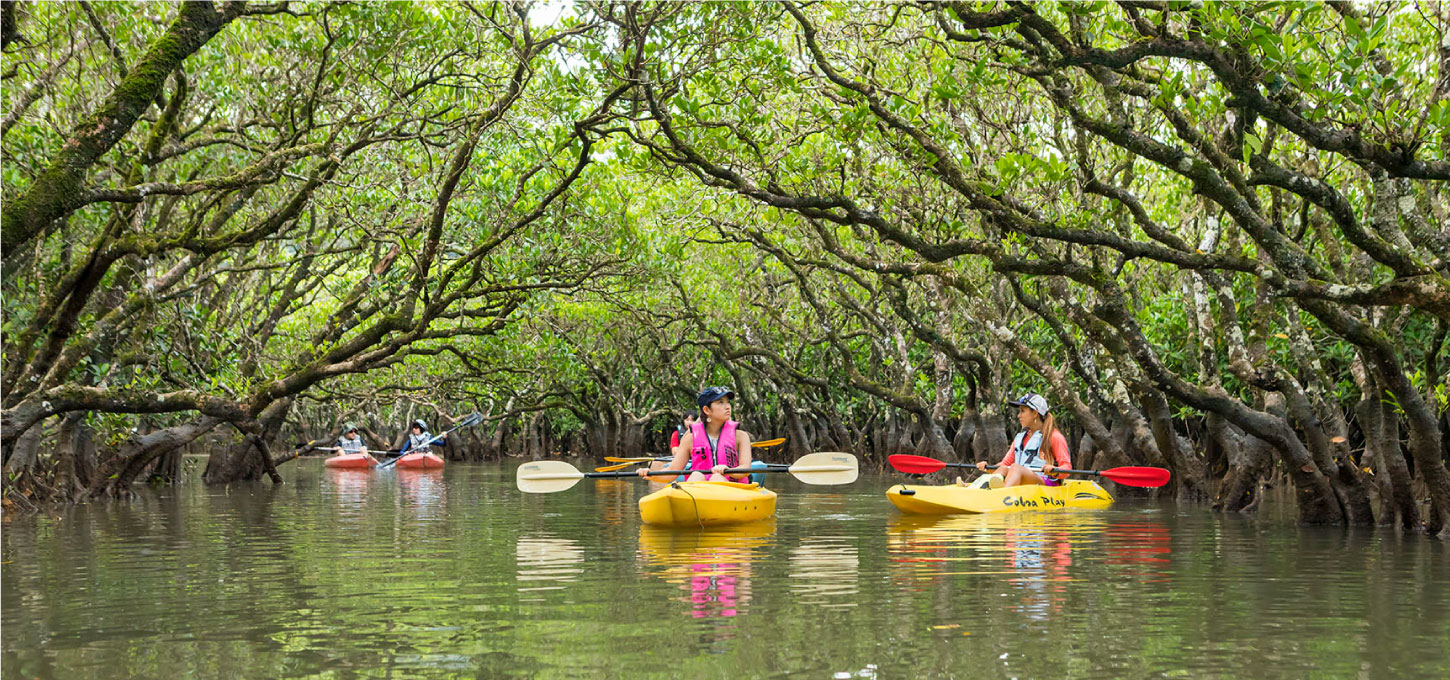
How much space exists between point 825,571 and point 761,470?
3863mm

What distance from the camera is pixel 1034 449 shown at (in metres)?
15.7

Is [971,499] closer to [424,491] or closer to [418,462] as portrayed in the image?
[424,491]

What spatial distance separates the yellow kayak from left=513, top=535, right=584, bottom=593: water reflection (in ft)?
3.30

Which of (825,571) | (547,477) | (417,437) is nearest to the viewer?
(825,571)

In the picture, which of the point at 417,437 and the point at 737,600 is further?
the point at 417,437

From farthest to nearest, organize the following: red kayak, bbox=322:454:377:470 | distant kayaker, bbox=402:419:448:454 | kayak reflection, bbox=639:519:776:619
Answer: distant kayaker, bbox=402:419:448:454 → red kayak, bbox=322:454:377:470 → kayak reflection, bbox=639:519:776:619

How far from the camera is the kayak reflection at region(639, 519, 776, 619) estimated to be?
7805mm

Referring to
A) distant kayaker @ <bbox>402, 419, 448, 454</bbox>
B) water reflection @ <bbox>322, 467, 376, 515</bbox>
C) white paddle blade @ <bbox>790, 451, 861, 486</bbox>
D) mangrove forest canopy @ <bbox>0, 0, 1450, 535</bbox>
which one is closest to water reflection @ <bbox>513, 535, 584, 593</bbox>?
white paddle blade @ <bbox>790, 451, 861, 486</bbox>

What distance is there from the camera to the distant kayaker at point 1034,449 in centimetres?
1516

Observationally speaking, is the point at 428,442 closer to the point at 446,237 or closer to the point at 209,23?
the point at 446,237

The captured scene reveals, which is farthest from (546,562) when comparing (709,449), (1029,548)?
(1029,548)

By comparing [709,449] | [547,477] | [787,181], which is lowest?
[547,477]

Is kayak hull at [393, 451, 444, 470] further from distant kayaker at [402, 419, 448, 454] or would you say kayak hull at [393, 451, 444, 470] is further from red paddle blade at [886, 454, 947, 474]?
red paddle blade at [886, 454, 947, 474]

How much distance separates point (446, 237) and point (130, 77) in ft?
25.9
